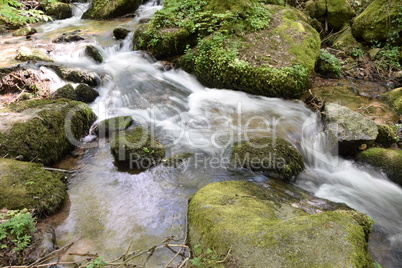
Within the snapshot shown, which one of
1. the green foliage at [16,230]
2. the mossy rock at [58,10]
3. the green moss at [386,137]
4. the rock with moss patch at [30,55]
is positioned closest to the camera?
the green foliage at [16,230]

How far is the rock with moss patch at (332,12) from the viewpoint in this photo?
10422mm

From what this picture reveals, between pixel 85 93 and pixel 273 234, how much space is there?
6344 mm

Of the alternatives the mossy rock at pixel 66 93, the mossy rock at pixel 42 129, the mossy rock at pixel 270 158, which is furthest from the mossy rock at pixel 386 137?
the mossy rock at pixel 66 93

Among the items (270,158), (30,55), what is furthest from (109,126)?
(30,55)

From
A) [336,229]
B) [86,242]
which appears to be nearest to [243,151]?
[336,229]

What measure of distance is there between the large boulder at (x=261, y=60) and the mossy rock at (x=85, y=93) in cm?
312

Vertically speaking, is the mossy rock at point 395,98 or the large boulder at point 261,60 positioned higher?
the large boulder at point 261,60

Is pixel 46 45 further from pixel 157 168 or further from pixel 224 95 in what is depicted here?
pixel 157 168

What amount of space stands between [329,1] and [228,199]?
11426 millimetres

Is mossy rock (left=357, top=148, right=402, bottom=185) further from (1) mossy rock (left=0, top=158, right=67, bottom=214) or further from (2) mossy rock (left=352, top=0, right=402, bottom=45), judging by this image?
(2) mossy rock (left=352, top=0, right=402, bottom=45)

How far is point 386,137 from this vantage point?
525 cm

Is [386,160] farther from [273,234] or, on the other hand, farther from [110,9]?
[110,9]

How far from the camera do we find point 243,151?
16.0ft

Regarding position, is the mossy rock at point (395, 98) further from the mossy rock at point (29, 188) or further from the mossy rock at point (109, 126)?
the mossy rock at point (29, 188)
